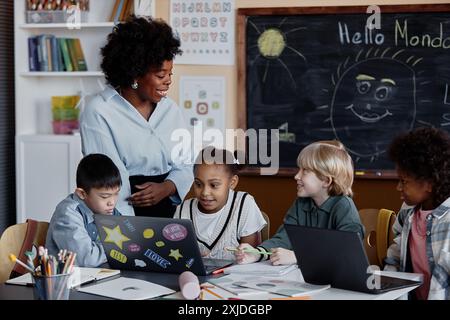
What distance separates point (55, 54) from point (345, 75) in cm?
193

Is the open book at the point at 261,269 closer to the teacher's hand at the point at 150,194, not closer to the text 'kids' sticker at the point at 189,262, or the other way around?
the text 'kids' sticker at the point at 189,262

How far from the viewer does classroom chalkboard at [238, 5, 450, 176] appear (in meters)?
4.26

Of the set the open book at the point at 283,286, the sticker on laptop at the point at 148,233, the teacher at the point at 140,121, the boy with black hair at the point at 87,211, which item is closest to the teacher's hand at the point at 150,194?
the teacher at the point at 140,121

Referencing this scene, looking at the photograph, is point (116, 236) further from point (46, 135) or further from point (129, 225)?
point (46, 135)

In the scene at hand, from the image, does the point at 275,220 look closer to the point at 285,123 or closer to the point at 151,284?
the point at 285,123

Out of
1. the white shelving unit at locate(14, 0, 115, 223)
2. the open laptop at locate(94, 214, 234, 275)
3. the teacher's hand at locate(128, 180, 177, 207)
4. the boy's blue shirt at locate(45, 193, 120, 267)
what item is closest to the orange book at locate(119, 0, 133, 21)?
the white shelving unit at locate(14, 0, 115, 223)

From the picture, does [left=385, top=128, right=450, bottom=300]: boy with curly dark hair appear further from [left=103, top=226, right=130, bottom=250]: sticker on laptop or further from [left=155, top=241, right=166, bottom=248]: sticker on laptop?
[left=103, top=226, right=130, bottom=250]: sticker on laptop

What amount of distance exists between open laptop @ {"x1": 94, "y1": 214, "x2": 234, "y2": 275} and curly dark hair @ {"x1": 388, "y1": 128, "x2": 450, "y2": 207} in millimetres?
680

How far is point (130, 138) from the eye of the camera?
9.77 feet

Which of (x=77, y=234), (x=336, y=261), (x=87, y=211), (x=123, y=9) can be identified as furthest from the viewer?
(x=123, y=9)

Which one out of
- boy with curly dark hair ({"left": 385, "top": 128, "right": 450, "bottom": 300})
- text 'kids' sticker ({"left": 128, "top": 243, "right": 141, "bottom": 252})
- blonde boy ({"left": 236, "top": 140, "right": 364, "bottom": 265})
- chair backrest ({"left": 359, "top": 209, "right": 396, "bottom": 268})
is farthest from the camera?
chair backrest ({"left": 359, "top": 209, "right": 396, "bottom": 268})

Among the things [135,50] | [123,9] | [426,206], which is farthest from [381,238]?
[123,9]

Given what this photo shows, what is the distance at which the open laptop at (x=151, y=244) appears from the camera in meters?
2.20
